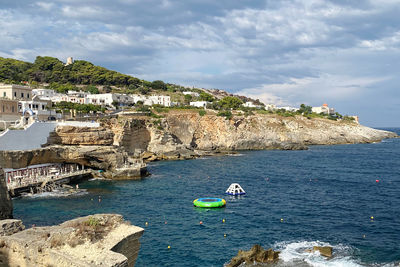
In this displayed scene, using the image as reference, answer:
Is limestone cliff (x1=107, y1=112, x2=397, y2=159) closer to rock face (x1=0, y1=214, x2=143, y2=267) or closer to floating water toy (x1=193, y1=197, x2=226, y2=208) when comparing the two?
floating water toy (x1=193, y1=197, x2=226, y2=208)

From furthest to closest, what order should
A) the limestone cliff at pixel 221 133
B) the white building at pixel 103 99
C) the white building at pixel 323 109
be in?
the white building at pixel 323 109, the white building at pixel 103 99, the limestone cliff at pixel 221 133

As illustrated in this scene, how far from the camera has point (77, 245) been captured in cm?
1160

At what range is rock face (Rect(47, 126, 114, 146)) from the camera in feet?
164

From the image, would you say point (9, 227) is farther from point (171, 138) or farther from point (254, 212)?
point (171, 138)

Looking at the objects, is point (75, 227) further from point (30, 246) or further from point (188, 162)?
point (188, 162)

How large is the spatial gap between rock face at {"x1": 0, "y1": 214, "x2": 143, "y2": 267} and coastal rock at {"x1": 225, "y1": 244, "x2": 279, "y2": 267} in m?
9.46

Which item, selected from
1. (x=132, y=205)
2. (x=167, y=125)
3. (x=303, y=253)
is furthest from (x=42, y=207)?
(x=167, y=125)

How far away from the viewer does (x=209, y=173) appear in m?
55.2

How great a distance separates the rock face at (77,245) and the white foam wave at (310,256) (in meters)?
12.5

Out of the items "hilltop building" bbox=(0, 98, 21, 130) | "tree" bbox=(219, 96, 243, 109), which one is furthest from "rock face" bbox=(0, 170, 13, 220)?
"tree" bbox=(219, 96, 243, 109)

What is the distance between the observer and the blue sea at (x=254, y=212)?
2294cm

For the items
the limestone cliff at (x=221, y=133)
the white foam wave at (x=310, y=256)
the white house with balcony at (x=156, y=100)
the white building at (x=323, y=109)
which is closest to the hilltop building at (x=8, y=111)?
the limestone cliff at (x=221, y=133)

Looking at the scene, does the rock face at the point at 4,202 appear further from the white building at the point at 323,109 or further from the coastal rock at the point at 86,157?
the white building at the point at 323,109

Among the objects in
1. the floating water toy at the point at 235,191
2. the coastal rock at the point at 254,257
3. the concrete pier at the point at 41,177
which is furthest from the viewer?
the floating water toy at the point at 235,191
